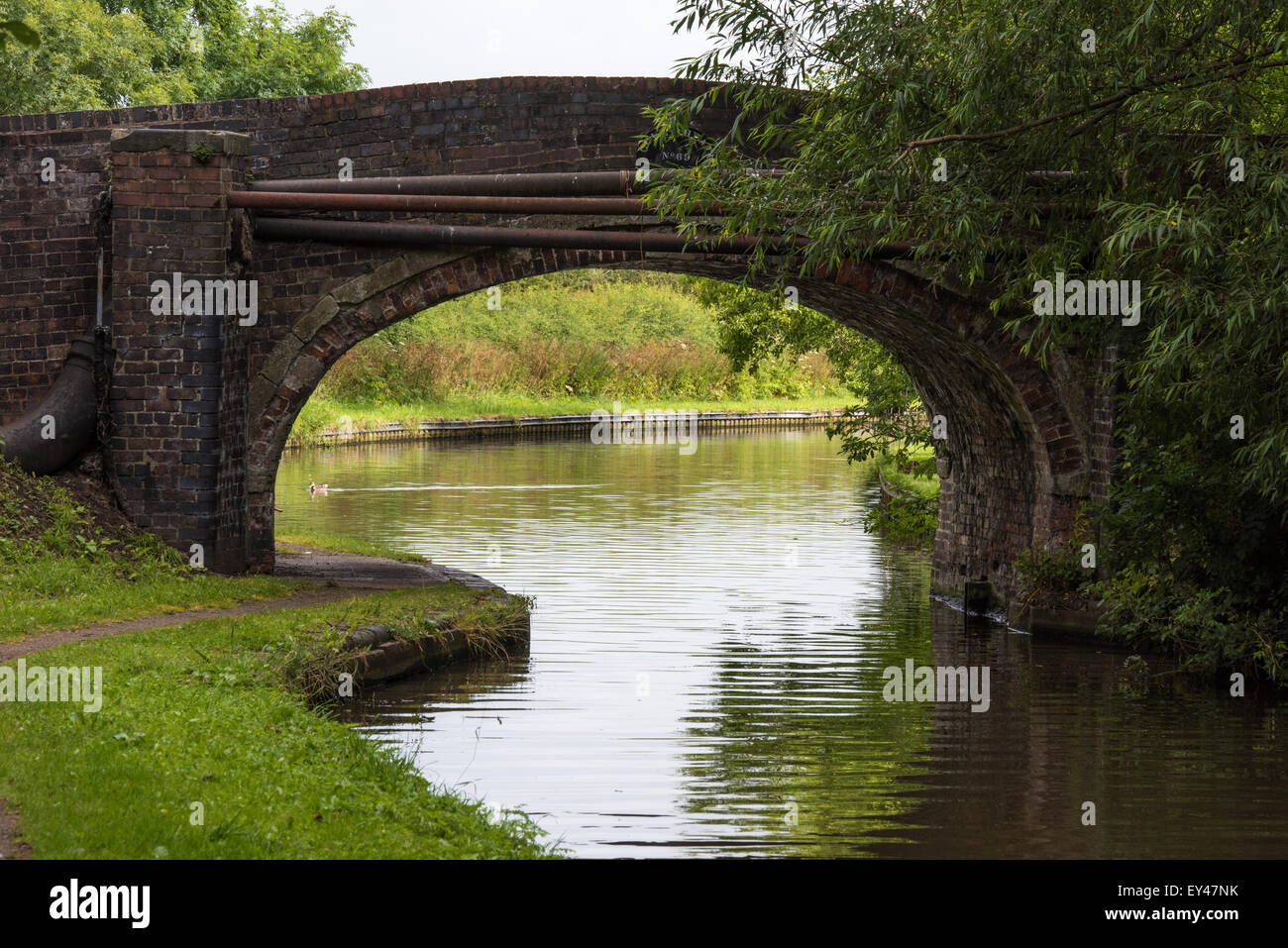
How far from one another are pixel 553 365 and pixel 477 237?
103ft

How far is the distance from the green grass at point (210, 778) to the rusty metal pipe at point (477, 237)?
5.01 m

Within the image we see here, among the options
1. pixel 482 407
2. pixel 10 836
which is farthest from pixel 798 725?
pixel 482 407

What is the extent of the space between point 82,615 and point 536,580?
6259mm

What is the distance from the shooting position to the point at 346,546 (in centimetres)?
1745

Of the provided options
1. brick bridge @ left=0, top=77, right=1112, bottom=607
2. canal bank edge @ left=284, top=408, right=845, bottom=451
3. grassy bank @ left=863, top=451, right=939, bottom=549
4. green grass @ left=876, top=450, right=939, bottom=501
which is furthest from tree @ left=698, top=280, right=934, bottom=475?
canal bank edge @ left=284, top=408, right=845, bottom=451

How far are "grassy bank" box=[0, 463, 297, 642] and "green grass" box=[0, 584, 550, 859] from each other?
1.40m

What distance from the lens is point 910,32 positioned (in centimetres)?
1143

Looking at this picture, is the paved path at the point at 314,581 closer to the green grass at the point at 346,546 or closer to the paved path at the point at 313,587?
the paved path at the point at 313,587

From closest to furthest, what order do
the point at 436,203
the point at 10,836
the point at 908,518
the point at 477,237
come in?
1. the point at 10,836
2. the point at 436,203
3. the point at 477,237
4. the point at 908,518

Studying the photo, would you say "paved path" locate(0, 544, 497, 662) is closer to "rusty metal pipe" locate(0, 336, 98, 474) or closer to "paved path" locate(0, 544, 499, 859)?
"paved path" locate(0, 544, 499, 859)

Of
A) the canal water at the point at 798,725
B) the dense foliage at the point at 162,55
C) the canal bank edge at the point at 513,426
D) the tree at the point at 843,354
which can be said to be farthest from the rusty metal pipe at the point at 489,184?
the canal bank edge at the point at 513,426

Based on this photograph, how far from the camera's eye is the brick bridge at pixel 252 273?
529 inches

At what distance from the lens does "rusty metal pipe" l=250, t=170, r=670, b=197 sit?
43.9 ft

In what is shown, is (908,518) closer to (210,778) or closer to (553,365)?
(210,778)
